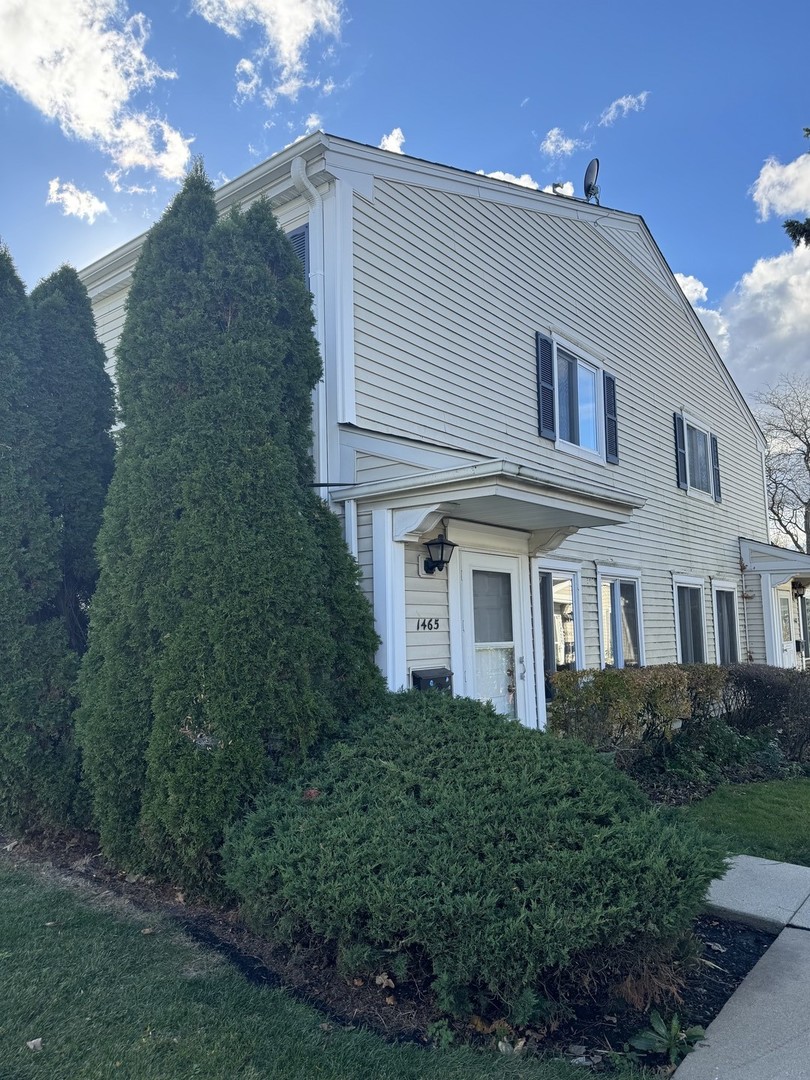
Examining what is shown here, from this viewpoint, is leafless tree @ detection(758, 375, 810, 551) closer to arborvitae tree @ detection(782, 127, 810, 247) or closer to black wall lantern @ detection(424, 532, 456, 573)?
arborvitae tree @ detection(782, 127, 810, 247)

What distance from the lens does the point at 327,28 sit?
834 centimetres

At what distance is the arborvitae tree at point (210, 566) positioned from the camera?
3895 millimetres

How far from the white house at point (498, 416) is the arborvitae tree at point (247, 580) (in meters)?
0.77

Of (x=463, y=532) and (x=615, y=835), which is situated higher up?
(x=463, y=532)

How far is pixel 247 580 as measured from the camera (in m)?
4.09

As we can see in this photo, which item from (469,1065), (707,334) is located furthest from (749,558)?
(469,1065)

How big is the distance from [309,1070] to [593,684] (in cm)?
487

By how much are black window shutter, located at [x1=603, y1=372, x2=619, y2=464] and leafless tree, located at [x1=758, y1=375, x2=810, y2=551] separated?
2208 centimetres

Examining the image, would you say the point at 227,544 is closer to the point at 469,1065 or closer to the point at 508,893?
the point at 508,893

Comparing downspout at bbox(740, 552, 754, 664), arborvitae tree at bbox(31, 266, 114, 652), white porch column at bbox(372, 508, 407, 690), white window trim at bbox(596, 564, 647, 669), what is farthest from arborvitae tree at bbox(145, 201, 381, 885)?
downspout at bbox(740, 552, 754, 664)

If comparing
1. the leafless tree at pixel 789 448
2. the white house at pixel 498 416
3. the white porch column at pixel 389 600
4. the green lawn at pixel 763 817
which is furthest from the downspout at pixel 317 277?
the leafless tree at pixel 789 448

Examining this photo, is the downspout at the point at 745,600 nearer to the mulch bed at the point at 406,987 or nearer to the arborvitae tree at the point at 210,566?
the mulch bed at the point at 406,987

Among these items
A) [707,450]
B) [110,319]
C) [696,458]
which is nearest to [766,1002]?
[110,319]

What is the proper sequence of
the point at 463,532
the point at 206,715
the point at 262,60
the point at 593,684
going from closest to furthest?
the point at 206,715 < the point at 463,532 < the point at 593,684 < the point at 262,60
